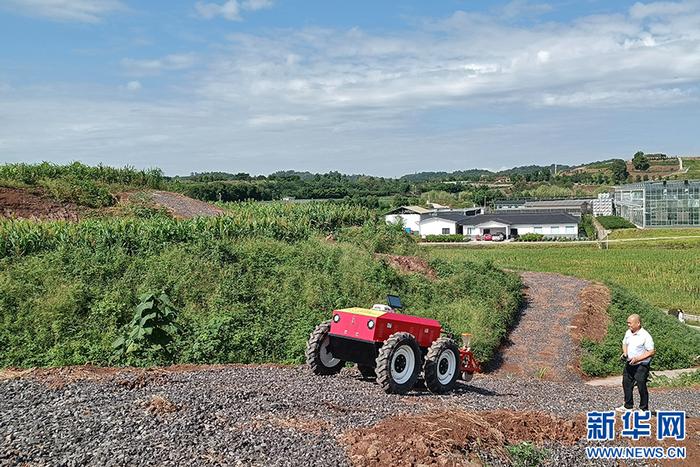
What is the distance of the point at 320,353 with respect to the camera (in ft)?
33.3

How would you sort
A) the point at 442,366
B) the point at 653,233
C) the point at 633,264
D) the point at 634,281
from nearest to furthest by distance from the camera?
the point at 442,366 → the point at 634,281 → the point at 633,264 → the point at 653,233

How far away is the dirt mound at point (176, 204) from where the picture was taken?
25.5m

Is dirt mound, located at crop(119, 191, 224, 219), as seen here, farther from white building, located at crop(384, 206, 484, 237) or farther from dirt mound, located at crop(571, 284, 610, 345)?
white building, located at crop(384, 206, 484, 237)

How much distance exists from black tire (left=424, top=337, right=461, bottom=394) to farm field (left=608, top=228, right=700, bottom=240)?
2177 inches

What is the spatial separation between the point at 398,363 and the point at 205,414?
3484mm

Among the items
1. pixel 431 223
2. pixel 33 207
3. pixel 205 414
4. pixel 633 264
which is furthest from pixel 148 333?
pixel 431 223

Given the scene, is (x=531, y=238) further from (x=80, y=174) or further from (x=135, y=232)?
(x=135, y=232)

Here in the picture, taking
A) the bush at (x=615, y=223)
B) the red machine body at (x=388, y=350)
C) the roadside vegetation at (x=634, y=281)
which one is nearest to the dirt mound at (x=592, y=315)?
the roadside vegetation at (x=634, y=281)

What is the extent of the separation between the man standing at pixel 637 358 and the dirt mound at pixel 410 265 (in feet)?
40.9

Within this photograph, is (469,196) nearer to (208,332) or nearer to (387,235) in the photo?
(387,235)

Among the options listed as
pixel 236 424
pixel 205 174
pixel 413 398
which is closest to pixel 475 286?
pixel 413 398

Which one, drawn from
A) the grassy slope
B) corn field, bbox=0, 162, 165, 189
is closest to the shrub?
the grassy slope

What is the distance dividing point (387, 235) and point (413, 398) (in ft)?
57.6

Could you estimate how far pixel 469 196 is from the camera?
5010 inches
